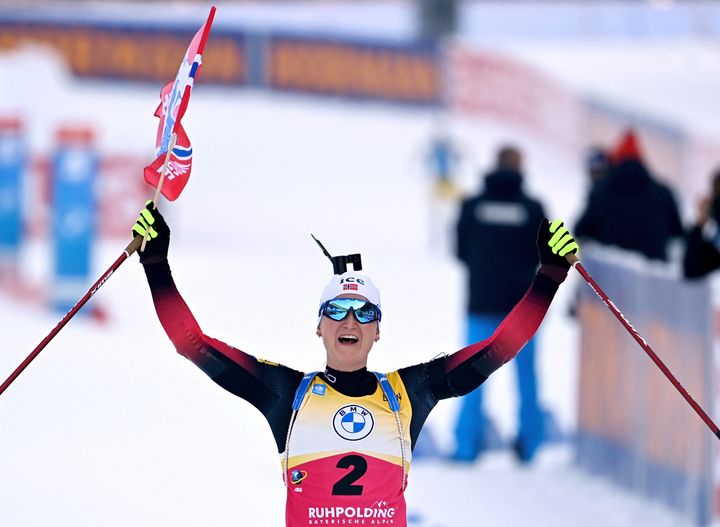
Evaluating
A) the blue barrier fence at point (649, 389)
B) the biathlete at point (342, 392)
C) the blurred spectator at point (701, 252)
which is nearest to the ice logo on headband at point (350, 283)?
the biathlete at point (342, 392)

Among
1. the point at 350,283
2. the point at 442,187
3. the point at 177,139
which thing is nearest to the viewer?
the point at 350,283

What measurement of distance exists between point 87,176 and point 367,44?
597 inches

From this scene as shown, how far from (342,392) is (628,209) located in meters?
5.23

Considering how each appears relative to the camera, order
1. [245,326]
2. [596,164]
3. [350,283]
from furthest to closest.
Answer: [245,326] < [596,164] < [350,283]

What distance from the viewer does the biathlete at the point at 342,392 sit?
468 cm

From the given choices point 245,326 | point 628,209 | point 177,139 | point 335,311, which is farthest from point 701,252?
point 245,326

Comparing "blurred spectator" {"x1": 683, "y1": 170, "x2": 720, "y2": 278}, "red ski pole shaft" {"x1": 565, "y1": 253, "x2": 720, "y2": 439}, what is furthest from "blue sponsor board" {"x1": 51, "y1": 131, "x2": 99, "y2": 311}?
"red ski pole shaft" {"x1": 565, "y1": 253, "x2": 720, "y2": 439}

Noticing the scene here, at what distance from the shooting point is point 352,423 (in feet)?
15.4

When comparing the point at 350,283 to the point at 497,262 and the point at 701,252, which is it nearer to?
the point at 701,252

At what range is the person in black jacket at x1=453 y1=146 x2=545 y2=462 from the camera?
8.98 m

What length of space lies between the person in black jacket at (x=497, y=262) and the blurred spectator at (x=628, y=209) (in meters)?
0.77

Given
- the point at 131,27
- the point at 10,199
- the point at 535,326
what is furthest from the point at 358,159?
A: the point at 535,326

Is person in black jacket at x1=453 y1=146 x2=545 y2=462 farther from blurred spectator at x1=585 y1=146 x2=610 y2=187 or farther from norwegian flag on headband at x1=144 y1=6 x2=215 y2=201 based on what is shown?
norwegian flag on headband at x1=144 y1=6 x2=215 y2=201

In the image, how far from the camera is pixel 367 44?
1142 inches
